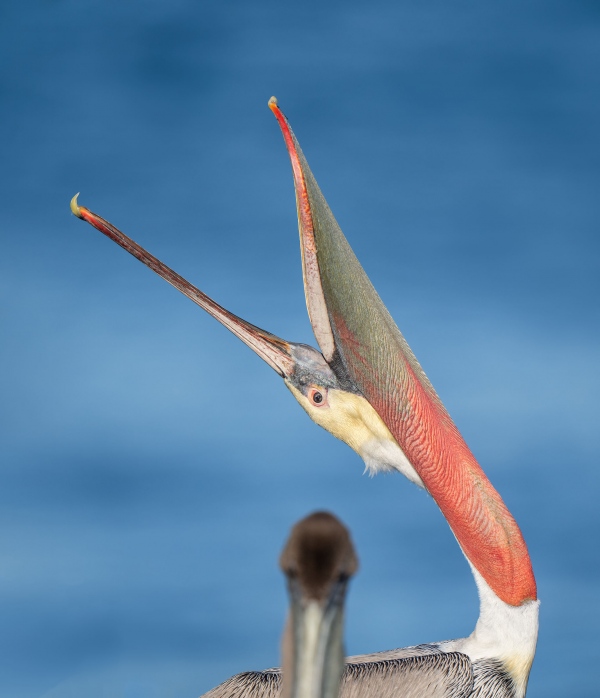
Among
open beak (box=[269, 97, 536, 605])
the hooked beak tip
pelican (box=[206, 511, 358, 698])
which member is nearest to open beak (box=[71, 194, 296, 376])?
the hooked beak tip

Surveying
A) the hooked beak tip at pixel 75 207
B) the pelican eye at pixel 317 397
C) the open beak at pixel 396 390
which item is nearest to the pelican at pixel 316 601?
the open beak at pixel 396 390

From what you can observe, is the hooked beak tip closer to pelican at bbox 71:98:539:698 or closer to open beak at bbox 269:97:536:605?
pelican at bbox 71:98:539:698

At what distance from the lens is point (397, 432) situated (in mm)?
4898

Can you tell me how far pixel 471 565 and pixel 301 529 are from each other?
122 inches

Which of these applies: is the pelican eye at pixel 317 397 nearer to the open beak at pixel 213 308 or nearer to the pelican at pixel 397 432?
the pelican at pixel 397 432

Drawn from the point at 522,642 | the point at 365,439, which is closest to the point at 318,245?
the point at 365,439

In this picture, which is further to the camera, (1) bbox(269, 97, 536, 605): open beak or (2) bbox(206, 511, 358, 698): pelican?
(1) bbox(269, 97, 536, 605): open beak

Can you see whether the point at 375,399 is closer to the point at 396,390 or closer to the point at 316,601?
the point at 396,390

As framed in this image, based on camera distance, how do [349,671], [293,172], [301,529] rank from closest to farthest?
[301,529] → [293,172] → [349,671]

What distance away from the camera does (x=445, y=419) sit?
5199 millimetres

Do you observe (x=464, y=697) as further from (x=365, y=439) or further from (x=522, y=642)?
(x=365, y=439)

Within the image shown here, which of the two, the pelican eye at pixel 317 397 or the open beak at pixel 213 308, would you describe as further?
the pelican eye at pixel 317 397

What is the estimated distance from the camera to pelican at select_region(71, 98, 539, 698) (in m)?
4.79

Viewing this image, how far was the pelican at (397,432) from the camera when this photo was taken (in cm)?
479
